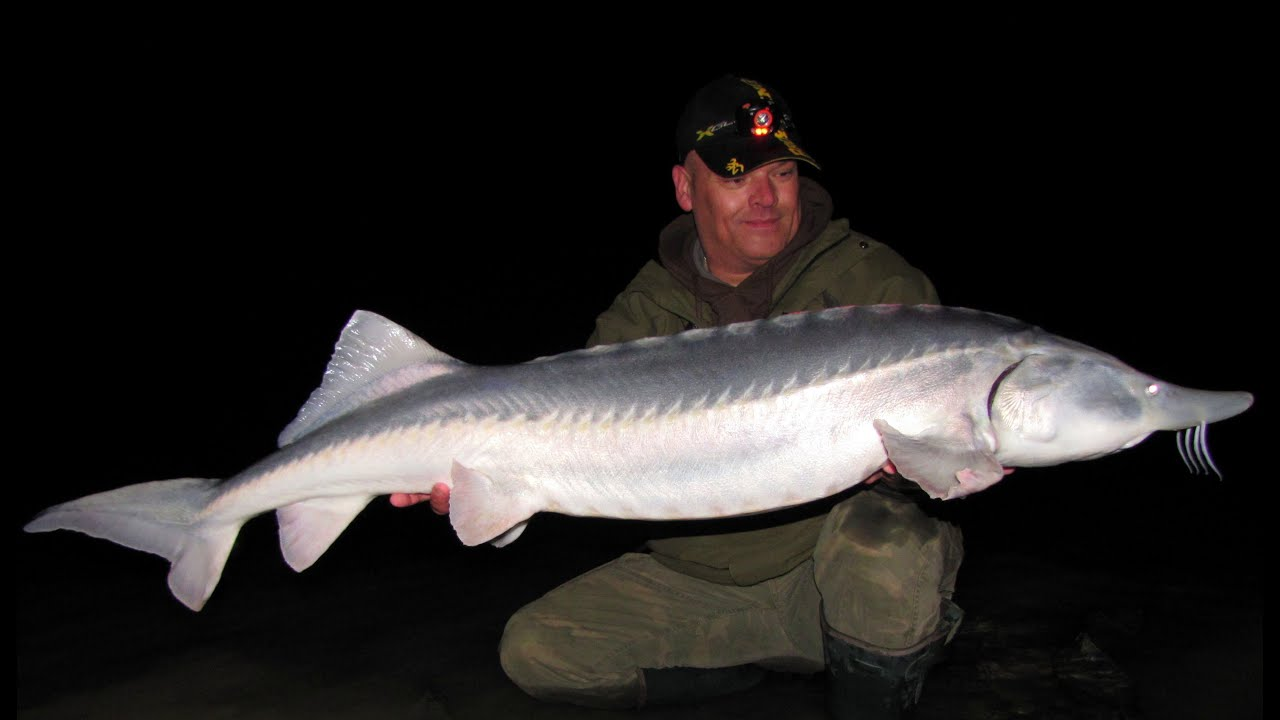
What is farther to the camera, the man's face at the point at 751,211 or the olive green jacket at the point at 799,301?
the man's face at the point at 751,211

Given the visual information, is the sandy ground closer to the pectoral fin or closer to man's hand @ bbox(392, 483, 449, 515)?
man's hand @ bbox(392, 483, 449, 515)

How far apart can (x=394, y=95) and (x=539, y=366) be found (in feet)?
69.6

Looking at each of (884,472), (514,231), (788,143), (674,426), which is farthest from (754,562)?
(514,231)

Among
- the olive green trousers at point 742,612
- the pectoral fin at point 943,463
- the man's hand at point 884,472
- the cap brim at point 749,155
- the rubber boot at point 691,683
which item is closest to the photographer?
the pectoral fin at point 943,463

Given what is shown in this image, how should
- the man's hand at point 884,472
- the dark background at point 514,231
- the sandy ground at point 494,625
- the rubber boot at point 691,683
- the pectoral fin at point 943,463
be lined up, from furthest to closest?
the dark background at point 514,231 → the rubber boot at point 691,683 → the sandy ground at point 494,625 → the man's hand at point 884,472 → the pectoral fin at point 943,463

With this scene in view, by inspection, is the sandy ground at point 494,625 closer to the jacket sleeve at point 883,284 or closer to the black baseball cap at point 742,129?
the jacket sleeve at point 883,284

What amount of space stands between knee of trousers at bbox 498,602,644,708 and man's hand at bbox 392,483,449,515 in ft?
1.42

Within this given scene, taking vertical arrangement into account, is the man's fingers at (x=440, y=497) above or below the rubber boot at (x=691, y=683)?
above

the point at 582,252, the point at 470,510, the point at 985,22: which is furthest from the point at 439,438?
the point at 985,22

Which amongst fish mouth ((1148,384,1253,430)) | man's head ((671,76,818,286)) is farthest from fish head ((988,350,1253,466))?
man's head ((671,76,818,286))

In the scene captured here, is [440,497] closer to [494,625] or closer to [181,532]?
[181,532]

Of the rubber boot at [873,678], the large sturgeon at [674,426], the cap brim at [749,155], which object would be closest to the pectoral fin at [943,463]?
the large sturgeon at [674,426]

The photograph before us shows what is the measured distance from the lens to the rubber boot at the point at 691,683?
201 centimetres

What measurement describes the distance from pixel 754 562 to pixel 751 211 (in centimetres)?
98
